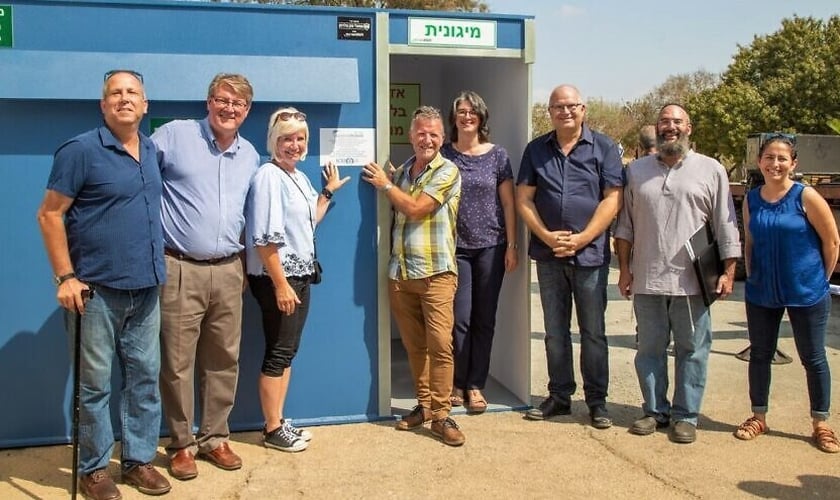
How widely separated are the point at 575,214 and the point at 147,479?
2.71 metres

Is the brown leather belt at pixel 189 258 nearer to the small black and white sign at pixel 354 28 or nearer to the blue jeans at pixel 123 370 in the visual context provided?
the blue jeans at pixel 123 370

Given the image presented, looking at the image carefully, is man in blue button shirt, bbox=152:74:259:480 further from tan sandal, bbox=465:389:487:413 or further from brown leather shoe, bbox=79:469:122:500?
tan sandal, bbox=465:389:487:413

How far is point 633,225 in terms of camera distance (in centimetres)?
466

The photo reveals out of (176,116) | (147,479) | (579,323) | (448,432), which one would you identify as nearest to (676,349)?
(579,323)

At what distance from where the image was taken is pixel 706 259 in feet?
14.6

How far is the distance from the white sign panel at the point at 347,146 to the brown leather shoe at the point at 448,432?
61.6 inches

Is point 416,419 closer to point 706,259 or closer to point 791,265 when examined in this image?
point 706,259

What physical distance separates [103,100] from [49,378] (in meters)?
1.65

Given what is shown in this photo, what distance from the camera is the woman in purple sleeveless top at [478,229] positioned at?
4.71 meters

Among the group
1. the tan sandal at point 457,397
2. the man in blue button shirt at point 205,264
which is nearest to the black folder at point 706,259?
the tan sandal at point 457,397

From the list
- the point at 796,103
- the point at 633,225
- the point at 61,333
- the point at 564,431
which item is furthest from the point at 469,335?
the point at 796,103

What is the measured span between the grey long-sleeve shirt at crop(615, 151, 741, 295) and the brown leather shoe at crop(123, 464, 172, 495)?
2817 millimetres

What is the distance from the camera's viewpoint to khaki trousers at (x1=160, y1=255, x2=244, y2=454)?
3838 millimetres

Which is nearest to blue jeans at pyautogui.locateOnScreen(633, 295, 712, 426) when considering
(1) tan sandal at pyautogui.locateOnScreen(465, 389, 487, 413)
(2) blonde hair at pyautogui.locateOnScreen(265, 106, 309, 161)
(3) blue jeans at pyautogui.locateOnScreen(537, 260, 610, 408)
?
(3) blue jeans at pyautogui.locateOnScreen(537, 260, 610, 408)
